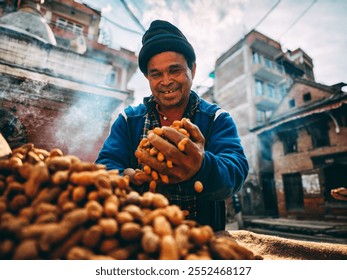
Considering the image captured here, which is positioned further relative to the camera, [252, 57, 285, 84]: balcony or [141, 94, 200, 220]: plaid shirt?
[252, 57, 285, 84]: balcony

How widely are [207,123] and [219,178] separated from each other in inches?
26.8

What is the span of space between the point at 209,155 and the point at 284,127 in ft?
50.4

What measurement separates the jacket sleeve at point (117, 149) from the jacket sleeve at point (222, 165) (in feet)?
2.21

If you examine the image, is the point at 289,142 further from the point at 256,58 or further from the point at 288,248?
the point at 288,248

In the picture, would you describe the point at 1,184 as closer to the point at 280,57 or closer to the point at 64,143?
the point at 64,143

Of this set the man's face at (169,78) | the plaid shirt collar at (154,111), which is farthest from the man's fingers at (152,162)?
the man's face at (169,78)

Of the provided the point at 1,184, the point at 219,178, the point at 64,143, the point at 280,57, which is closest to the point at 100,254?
the point at 1,184

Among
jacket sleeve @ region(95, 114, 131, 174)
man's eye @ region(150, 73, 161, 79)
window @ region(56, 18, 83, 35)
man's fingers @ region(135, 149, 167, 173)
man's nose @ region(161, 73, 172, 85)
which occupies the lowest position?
man's fingers @ region(135, 149, 167, 173)

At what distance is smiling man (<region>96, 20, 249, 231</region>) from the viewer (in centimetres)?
148

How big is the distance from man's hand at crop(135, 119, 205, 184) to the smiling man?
0.46 ft

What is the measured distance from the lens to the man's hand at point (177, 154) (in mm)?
1168

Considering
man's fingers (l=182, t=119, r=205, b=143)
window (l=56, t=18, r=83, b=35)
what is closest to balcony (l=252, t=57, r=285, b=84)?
window (l=56, t=18, r=83, b=35)

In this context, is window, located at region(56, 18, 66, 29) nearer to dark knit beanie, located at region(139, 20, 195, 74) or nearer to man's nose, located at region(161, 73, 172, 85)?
dark knit beanie, located at region(139, 20, 195, 74)

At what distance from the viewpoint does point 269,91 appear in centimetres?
2200
